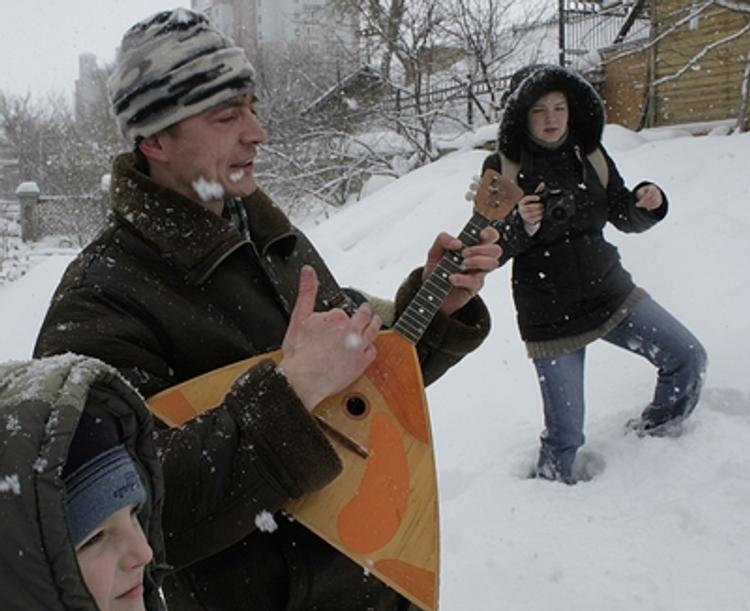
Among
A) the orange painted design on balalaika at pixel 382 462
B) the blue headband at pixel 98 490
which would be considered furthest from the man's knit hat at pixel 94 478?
the orange painted design on balalaika at pixel 382 462

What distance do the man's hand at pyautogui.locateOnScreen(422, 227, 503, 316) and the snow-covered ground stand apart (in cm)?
Result: 159

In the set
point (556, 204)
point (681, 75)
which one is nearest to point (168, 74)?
point (556, 204)

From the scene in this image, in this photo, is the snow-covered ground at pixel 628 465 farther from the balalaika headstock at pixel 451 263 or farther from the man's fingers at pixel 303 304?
the man's fingers at pixel 303 304

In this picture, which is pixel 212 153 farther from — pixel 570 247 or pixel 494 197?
pixel 570 247

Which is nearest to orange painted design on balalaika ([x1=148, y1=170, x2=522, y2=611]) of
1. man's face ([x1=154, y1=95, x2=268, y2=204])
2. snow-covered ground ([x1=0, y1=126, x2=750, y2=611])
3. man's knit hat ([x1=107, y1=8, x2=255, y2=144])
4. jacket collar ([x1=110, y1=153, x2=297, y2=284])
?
jacket collar ([x1=110, y1=153, x2=297, y2=284])

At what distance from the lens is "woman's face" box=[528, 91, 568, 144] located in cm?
343

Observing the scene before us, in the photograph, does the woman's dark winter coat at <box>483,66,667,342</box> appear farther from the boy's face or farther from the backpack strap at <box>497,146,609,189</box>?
the boy's face

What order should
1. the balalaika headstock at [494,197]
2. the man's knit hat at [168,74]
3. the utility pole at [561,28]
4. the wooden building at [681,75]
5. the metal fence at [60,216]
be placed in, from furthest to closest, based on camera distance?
the metal fence at [60,216] < the utility pole at [561,28] < the wooden building at [681,75] < the balalaika headstock at [494,197] < the man's knit hat at [168,74]

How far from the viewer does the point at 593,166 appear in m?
3.54

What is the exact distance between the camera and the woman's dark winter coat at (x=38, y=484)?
817mm

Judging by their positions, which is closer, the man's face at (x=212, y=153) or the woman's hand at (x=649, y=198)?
the man's face at (x=212, y=153)

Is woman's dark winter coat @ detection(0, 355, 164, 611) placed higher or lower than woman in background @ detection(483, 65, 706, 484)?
higher

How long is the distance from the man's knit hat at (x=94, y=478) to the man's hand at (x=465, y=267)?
1.11m

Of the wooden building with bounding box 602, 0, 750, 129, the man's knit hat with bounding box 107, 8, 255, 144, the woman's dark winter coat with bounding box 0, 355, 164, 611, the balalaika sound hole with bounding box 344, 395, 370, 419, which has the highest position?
the man's knit hat with bounding box 107, 8, 255, 144
